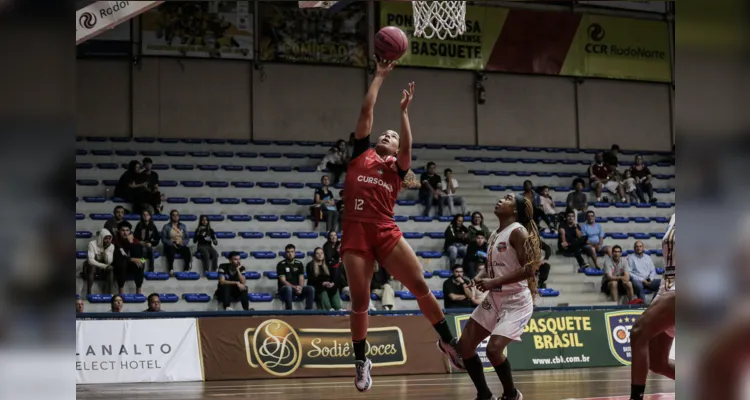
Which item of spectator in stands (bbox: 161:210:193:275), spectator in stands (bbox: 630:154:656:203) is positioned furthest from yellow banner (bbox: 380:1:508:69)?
spectator in stands (bbox: 161:210:193:275)

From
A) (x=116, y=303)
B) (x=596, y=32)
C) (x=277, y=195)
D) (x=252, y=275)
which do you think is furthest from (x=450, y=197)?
(x=596, y=32)

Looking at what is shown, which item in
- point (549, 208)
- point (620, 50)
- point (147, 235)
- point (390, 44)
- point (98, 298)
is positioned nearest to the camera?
point (390, 44)

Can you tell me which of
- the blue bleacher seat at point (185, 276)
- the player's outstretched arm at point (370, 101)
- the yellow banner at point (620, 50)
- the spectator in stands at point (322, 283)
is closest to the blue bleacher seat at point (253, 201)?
the blue bleacher seat at point (185, 276)

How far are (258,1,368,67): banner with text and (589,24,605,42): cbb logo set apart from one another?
21.8ft

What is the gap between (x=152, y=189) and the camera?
18.2m

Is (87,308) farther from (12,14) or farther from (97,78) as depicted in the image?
(12,14)

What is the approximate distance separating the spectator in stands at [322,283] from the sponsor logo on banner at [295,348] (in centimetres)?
249

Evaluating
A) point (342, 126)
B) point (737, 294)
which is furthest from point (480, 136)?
point (737, 294)

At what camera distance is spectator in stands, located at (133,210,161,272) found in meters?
16.4

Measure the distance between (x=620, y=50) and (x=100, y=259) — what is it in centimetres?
1627

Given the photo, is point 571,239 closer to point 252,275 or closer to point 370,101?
point 252,275

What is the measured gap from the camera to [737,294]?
1.53 metres

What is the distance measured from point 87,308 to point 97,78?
8.33 m

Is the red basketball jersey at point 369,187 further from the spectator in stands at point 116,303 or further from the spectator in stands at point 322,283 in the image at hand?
the spectator in stands at point 322,283
